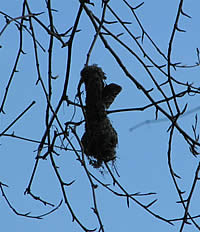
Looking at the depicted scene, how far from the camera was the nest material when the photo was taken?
7.85 ft

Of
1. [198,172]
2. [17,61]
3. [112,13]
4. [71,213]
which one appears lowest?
[71,213]

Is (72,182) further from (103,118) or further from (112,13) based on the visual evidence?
(112,13)

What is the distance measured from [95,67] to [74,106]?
0.19 metres

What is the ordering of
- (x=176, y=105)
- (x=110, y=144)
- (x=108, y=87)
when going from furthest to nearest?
1. (x=110, y=144)
2. (x=108, y=87)
3. (x=176, y=105)

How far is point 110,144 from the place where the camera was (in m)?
2.63

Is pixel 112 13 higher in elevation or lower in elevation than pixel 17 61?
higher

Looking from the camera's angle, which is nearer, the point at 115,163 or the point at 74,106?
the point at 74,106

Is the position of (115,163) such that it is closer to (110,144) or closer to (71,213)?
(110,144)

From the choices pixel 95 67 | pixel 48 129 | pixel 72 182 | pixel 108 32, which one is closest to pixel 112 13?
pixel 108 32

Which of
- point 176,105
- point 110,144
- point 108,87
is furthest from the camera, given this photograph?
point 110,144

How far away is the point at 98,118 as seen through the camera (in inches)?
96.9

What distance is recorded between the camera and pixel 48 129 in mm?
2539

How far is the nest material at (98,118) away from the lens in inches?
94.2

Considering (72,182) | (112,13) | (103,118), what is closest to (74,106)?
(103,118)
